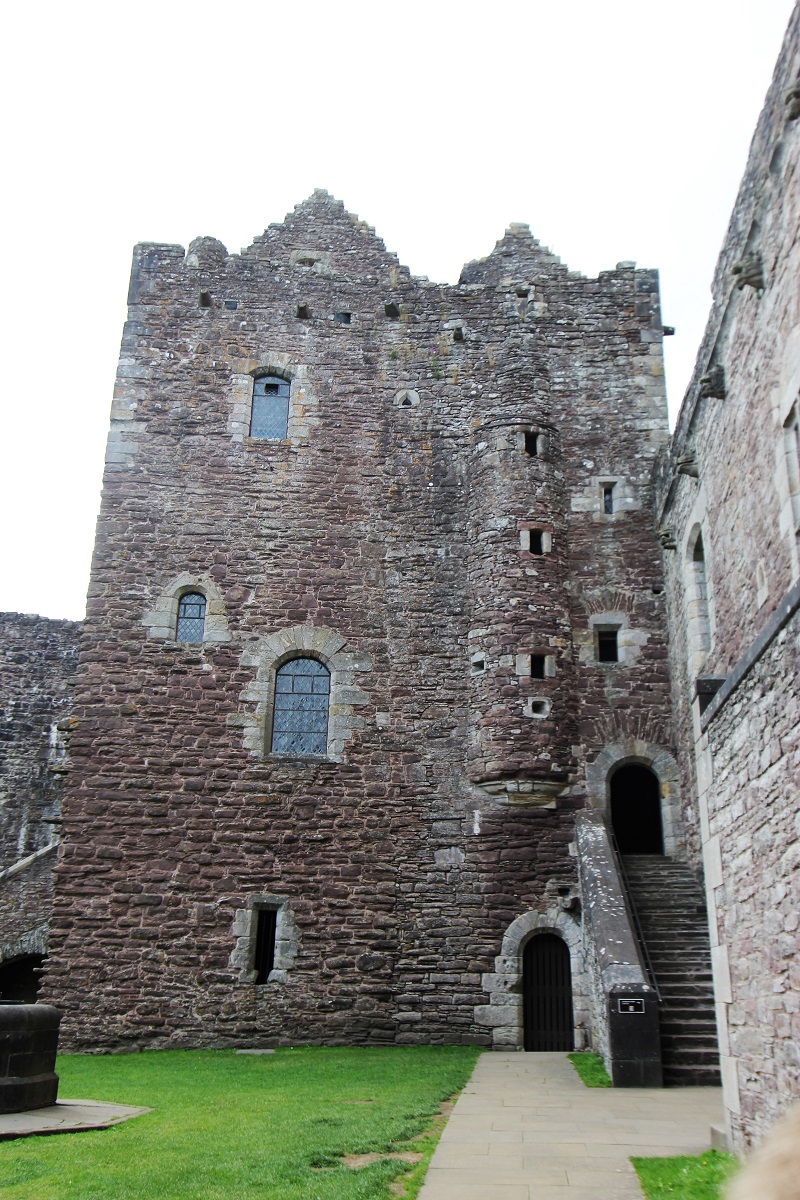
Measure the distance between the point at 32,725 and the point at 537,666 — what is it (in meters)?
10.8

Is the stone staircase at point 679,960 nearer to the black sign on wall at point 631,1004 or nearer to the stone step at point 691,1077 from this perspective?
the stone step at point 691,1077

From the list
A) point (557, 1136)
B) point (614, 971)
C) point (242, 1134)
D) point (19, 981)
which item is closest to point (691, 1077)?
point (614, 971)

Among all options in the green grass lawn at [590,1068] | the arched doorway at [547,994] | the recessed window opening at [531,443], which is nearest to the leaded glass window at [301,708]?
the arched doorway at [547,994]

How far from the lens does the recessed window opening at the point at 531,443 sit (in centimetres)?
1655

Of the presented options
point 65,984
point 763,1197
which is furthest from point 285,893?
point 763,1197

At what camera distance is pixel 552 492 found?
16.4 meters

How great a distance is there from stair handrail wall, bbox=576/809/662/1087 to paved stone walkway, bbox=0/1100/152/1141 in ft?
14.5

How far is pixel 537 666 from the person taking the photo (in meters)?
15.3

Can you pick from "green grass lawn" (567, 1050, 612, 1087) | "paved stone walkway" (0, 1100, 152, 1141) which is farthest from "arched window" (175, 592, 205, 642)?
"paved stone walkway" (0, 1100, 152, 1141)

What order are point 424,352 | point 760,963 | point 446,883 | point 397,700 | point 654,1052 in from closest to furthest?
point 760,963, point 654,1052, point 446,883, point 397,700, point 424,352

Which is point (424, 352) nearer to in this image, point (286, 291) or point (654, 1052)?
point (286, 291)

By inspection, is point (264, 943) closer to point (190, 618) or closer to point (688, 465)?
point (190, 618)

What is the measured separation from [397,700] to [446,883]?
2731 mm

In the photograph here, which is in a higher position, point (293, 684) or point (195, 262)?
point (195, 262)
